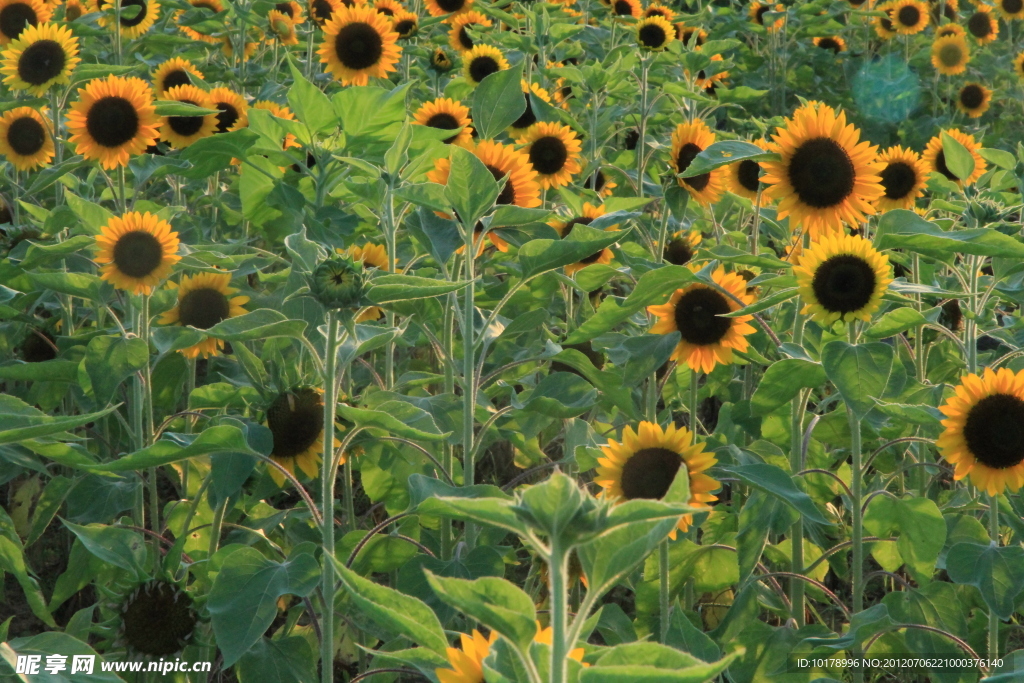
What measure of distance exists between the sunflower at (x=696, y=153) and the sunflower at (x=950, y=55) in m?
3.80

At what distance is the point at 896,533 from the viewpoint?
1947 millimetres

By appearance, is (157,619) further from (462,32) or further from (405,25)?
(462,32)

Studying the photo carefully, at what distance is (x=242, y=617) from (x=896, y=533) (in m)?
1.24

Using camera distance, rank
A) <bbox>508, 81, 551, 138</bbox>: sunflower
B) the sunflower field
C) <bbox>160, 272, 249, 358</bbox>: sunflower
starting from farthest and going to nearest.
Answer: <bbox>508, 81, 551, 138</bbox>: sunflower, <bbox>160, 272, 249, 358</bbox>: sunflower, the sunflower field

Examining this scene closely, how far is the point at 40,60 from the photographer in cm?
267

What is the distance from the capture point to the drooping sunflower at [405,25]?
382 centimetres

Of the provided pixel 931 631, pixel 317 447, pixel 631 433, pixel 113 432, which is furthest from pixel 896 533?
pixel 113 432

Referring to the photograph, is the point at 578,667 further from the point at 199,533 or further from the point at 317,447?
the point at 199,533

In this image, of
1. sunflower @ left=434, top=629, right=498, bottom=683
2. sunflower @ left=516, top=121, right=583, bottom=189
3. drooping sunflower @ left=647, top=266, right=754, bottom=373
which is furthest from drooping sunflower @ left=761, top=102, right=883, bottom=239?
sunflower @ left=434, top=629, right=498, bottom=683

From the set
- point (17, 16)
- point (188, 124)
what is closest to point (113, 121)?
point (188, 124)

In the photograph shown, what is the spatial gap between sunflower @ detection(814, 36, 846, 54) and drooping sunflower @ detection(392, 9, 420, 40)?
3.86 m

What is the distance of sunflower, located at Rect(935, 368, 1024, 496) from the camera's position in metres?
1.54

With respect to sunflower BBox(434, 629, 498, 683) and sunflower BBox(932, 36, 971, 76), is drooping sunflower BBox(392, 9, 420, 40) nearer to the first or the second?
sunflower BBox(434, 629, 498, 683)

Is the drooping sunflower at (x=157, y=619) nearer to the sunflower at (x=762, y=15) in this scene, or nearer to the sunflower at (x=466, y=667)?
the sunflower at (x=466, y=667)
